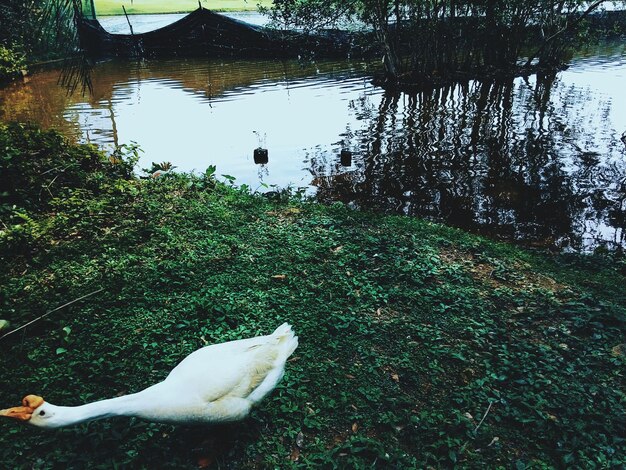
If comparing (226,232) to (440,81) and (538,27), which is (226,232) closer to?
(440,81)

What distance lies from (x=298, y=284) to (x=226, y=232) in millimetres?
1383

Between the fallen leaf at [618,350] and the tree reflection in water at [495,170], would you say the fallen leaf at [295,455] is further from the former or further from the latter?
the tree reflection in water at [495,170]

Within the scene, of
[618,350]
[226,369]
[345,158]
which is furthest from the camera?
[345,158]

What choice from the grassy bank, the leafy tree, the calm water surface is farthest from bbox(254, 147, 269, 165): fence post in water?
the leafy tree

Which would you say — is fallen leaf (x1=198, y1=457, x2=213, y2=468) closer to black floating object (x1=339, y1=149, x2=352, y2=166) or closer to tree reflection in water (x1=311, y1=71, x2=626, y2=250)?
tree reflection in water (x1=311, y1=71, x2=626, y2=250)

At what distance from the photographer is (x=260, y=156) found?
27.8ft

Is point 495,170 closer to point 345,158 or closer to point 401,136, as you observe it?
point 401,136

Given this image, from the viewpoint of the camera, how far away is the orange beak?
2219mm

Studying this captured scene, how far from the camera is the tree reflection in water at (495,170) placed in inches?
260

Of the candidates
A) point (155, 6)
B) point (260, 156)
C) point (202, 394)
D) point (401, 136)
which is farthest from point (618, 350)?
point (155, 6)

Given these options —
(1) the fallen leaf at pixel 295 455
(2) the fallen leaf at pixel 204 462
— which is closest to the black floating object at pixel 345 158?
(1) the fallen leaf at pixel 295 455

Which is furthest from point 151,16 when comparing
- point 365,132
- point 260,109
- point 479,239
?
point 479,239

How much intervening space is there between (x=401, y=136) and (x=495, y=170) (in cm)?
266

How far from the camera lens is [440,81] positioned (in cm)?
1521
